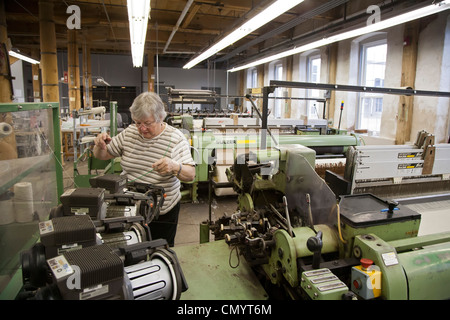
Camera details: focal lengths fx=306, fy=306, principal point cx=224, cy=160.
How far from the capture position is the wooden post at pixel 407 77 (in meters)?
5.25

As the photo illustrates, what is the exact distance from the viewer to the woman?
1852mm

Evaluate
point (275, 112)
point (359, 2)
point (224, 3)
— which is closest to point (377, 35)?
point (359, 2)

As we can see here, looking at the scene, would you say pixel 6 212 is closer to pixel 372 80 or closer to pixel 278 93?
pixel 372 80

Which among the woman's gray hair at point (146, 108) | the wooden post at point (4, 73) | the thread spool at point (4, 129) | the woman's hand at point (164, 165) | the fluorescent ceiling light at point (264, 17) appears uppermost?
the fluorescent ceiling light at point (264, 17)

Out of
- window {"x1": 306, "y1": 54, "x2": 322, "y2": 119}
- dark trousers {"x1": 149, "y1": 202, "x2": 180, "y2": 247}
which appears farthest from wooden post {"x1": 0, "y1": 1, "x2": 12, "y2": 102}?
window {"x1": 306, "y1": 54, "x2": 322, "y2": 119}

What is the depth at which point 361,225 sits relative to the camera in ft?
4.60

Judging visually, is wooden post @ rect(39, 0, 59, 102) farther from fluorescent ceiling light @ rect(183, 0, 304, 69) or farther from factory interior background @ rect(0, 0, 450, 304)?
fluorescent ceiling light @ rect(183, 0, 304, 69)

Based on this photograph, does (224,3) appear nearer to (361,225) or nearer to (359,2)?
(359,2)

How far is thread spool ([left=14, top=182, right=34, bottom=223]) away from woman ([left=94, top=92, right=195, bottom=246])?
1.61ft

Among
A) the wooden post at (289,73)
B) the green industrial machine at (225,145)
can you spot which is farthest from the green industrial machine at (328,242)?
the wooden post at (289,73)

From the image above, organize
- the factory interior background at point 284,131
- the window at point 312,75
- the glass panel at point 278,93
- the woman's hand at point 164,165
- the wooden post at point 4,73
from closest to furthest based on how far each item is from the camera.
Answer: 1. the factory interior background at point 284,131
2. the woman's hand at point 164,165
3. the wooden post at point 4,73
4. the window at point 312,75
5. the glass panel at point 278,93

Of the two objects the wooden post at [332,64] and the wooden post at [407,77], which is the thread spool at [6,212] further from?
the wooden post at [332,64]

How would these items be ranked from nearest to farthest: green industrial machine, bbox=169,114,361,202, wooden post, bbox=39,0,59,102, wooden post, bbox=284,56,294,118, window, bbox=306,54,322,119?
green industrial machine, bbox=169,114,361,202
wooden post, bbox=39,0,59,102
window, bbox=306,54,322,119
wooden post, bbox=284,56,294,118

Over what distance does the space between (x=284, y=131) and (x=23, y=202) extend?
4952mm
